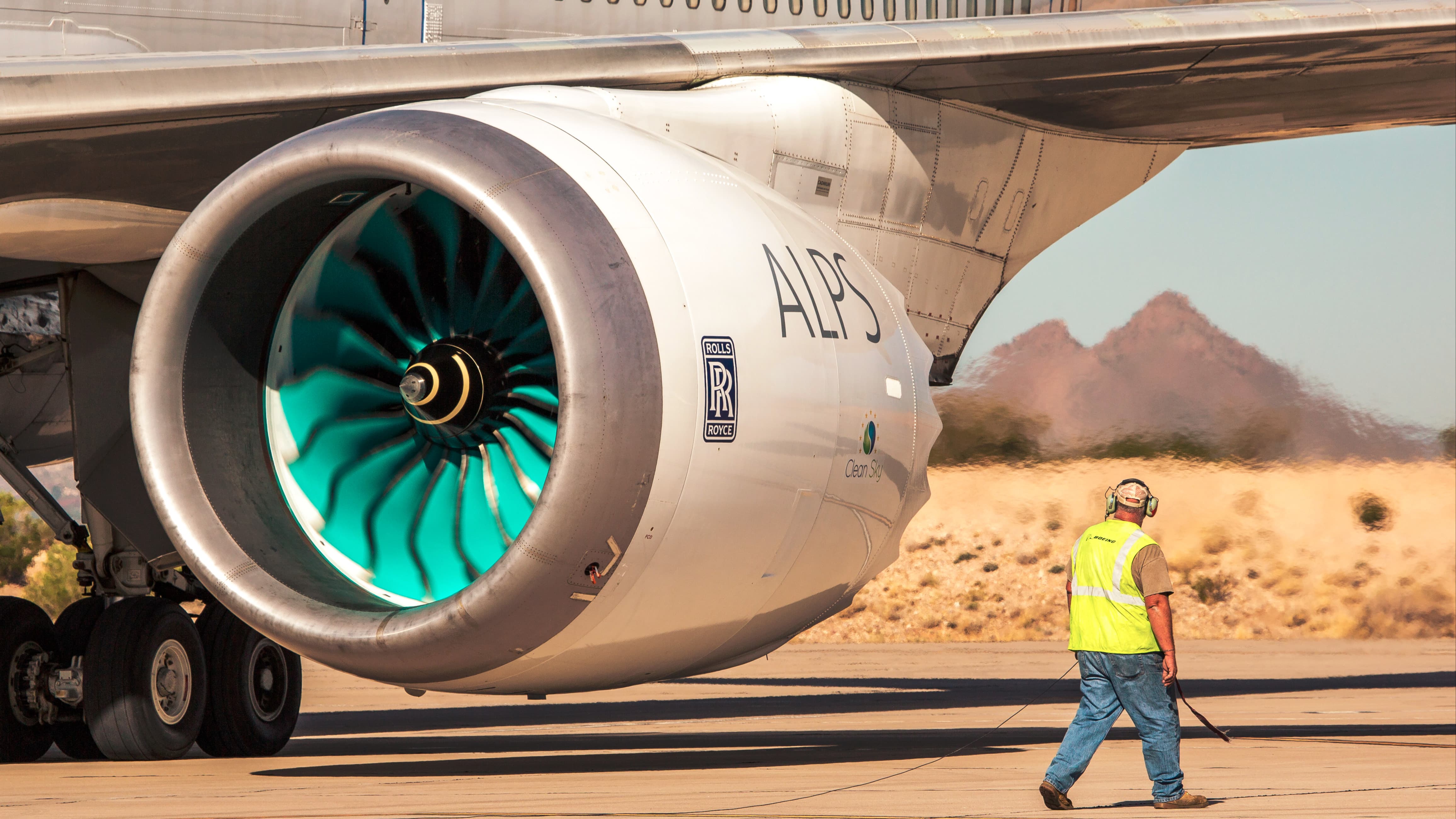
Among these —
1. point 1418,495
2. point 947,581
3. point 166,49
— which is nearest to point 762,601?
point 166,49

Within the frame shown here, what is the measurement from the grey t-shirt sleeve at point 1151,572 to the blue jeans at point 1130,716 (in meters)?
0.25

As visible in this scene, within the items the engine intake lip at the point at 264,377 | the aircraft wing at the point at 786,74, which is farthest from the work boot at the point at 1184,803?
the aircraft wing at the point at 786,74

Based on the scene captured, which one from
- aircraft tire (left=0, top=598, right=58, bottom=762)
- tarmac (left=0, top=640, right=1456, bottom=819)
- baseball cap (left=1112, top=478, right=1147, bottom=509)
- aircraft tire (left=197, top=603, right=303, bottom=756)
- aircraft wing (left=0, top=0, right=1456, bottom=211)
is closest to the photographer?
tarmac (left=0, top=640, right=1456, bottom=819)

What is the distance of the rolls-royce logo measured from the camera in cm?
538

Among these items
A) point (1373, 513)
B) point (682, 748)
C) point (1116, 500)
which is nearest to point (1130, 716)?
point (1116, 500)

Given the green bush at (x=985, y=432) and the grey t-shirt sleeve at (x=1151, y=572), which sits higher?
the grey t-shirt sleeve at (x=1151, y=572)

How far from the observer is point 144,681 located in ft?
28.7

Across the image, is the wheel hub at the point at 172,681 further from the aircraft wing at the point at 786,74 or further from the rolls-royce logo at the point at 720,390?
the rolls-royce logo at the point at 720,390

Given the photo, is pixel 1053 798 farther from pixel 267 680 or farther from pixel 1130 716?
pixel 267 680

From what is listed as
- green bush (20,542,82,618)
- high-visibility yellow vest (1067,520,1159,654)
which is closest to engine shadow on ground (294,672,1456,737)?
high-visibility yellow vest (1067,520,1159,654)

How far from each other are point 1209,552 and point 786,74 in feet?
65.4

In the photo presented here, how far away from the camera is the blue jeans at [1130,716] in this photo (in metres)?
6.09

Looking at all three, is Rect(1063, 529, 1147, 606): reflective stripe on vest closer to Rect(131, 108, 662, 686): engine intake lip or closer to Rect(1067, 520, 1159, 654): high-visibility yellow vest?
Rect(1067, 520, 1159, 654): high-visibility yellow vest

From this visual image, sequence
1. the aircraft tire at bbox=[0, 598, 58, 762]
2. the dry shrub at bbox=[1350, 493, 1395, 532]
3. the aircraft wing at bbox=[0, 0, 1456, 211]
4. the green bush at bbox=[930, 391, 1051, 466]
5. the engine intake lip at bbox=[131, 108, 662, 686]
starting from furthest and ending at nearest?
1. the dry shrub at bbox=[1350, 493, 1395, 532]
2. the green bush at bbox=[930, 391, 1051, 466]
3. the aircraft tire at bbox=[0, 598, 58, 762]
4. the aircraft wing at bbox=[0, 0, 1456, 211]
5. the engine intake lip at bbox=[131, 108, 662, 686]
